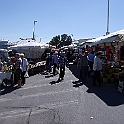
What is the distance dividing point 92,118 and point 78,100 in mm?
2380

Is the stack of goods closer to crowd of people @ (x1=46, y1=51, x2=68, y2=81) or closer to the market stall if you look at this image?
the market stall

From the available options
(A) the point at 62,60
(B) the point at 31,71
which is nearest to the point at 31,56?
(B) the point at 31,71

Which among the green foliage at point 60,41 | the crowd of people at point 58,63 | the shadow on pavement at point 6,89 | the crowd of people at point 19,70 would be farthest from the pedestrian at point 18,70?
the green foliage at point 60,41

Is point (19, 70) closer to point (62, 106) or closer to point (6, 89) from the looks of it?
point (6, 89)

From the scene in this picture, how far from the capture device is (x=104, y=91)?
10.8 metres

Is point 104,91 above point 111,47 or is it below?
below

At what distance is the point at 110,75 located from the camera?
Answer: 540 inches

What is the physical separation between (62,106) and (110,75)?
20.2ft

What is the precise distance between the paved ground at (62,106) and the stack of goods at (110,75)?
103 inches

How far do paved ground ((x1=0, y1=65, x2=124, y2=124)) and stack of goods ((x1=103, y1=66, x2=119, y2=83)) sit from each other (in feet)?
8.55

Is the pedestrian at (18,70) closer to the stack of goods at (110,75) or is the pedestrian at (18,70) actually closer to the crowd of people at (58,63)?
the crowd of people at (58,63)

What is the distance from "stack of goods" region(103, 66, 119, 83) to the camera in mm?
13617

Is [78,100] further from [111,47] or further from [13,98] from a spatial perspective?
[111,47]

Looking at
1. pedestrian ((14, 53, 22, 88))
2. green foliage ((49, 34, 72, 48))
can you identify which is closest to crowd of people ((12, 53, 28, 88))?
pedestrian ((14, 53, 22, 88))
